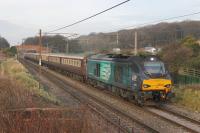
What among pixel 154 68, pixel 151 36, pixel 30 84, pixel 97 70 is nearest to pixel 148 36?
pixel 151 36

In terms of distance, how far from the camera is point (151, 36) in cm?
6147

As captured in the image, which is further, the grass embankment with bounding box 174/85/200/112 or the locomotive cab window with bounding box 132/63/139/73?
the locomotive cab window with bounding box 132/63/139/73

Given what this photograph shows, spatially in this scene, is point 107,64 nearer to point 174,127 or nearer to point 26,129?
point 174,127

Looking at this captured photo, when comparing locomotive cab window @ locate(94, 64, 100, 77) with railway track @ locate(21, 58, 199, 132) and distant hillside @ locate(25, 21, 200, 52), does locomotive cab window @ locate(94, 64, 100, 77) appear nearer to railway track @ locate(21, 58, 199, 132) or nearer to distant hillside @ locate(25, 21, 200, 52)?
railway track @ locate(21, 58, 199, 132)

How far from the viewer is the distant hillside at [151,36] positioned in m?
57.9

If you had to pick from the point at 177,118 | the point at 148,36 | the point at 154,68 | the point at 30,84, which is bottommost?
the point at 177,118

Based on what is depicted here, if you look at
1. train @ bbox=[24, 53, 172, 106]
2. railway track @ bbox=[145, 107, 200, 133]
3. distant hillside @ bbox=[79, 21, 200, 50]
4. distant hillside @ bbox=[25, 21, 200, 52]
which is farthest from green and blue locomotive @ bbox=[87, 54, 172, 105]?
distant hillside @ bbox=[79, 21, 200, 50]

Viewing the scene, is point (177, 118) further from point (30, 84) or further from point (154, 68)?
point (30, 84)

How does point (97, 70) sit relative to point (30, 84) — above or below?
above

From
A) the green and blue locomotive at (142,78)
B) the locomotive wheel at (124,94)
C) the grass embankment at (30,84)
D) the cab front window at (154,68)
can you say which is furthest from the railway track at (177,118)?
the grass embankment at (30,84)

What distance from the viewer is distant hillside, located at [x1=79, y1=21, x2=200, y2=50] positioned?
57.9m

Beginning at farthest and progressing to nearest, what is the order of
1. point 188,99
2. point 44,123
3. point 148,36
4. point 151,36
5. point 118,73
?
point 151,36, point 148,36, point 118,73, point 188,99, point 44,123

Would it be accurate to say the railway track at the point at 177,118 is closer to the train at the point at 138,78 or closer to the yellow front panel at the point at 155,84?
the train at the point at 138,78

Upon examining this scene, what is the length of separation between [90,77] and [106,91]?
4799mm
